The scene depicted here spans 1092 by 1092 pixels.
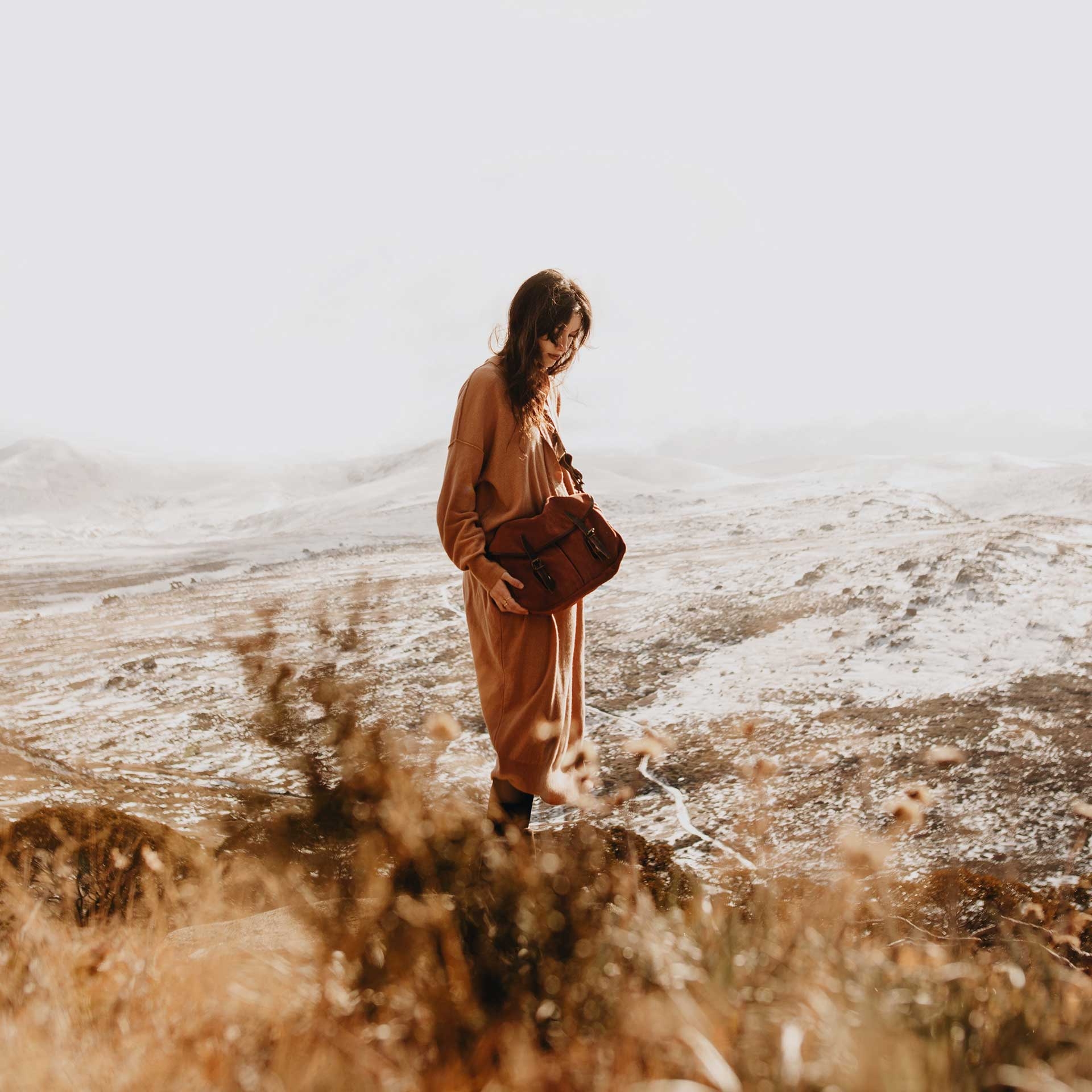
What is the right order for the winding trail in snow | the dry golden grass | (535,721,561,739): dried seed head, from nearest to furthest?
the dry golden grass < (535,721,561,739): dried seed head < the winding trail in snow

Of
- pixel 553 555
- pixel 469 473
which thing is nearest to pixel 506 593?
pixel 553 555

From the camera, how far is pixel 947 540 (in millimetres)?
4613

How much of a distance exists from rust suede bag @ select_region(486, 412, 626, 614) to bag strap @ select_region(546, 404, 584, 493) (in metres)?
0.15

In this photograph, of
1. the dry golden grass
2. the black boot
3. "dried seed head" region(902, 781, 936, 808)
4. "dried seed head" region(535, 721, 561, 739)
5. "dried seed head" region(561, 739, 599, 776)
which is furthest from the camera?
the black boot

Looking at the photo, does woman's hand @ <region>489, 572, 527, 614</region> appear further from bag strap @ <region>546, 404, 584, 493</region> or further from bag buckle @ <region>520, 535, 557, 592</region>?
bag strap @ <region>546, 404, 584, 493</region>

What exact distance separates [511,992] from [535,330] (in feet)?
3.99

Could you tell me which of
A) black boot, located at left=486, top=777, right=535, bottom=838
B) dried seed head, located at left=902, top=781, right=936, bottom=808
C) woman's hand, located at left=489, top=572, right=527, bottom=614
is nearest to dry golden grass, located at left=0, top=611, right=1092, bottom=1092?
dried seed head, located at left=902, top=781, right=936, bottom=808

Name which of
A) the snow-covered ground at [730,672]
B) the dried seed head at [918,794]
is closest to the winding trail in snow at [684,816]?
the snow-covered ground at [730,672]

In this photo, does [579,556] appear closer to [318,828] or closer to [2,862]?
[318,828]

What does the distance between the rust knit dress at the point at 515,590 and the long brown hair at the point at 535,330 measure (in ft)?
0.08

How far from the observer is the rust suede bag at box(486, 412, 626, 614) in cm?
179

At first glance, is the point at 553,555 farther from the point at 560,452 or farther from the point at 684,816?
the point at 684,816

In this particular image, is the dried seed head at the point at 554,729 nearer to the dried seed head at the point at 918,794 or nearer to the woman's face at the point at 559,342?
the dried seed head at the point at 918,794

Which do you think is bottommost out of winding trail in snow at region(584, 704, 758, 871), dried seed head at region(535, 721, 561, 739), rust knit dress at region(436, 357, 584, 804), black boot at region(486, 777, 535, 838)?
winding trail in snow at region(584, 704, 758, 871)
